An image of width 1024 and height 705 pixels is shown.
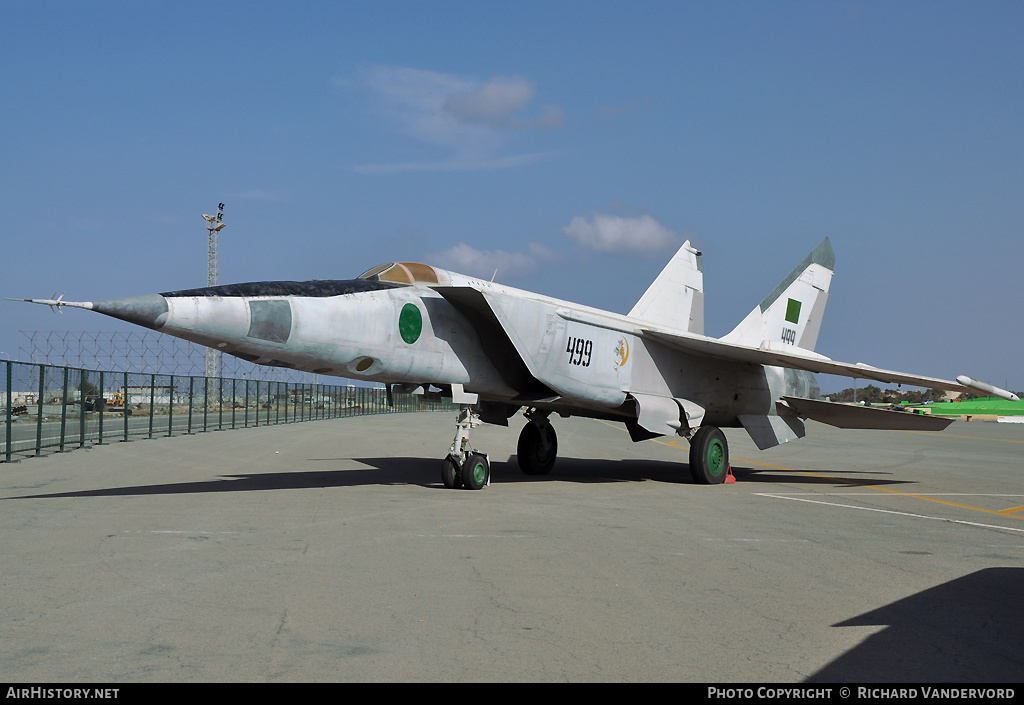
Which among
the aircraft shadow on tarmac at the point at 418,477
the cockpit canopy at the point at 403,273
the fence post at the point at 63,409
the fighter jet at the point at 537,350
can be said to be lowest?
the aircraft shadow on tarmac at the point at 418,477

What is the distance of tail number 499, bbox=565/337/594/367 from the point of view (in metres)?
12.7

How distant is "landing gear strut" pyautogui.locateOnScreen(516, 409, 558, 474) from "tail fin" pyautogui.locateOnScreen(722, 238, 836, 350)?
4.58m

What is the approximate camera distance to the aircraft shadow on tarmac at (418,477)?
11.4 meters

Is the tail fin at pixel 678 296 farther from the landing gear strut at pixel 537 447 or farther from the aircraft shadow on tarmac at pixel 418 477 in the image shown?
the aircraft shadow on tarmac at pixel 418 477

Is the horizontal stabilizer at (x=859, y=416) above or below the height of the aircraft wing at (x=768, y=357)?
below

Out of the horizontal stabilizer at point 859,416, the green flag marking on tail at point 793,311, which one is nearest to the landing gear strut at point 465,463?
the horizontal stabilizer at point 859,416

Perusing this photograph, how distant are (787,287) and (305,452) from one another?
37.7 feet

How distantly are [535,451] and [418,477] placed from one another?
259 cm

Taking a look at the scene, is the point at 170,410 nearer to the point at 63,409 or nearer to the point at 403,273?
the point at 63,409

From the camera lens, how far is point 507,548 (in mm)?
7148

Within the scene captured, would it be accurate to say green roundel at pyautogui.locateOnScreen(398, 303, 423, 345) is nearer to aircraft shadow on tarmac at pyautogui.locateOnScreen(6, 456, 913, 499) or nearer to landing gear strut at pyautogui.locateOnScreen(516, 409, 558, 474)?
aircraft shadow on tarmac at pyautogui.locateOnScreen(6, 456, 913, 499)

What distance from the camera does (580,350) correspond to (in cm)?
1291

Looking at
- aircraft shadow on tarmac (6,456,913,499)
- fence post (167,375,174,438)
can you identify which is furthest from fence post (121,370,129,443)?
aircraft shadow on tarmac (6,456,913,499)
